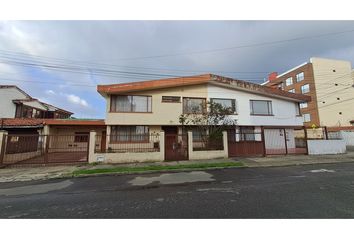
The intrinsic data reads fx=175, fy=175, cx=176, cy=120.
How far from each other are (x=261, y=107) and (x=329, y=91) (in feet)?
108

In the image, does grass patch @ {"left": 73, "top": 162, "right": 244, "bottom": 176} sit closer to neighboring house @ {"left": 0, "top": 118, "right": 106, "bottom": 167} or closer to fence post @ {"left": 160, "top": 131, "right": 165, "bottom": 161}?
fence post @ {"left": 160, "top": 131, "right": 165, "bottom": 161}

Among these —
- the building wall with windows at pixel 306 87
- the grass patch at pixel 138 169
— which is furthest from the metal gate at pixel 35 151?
the building wall with windows at pixel 306 87

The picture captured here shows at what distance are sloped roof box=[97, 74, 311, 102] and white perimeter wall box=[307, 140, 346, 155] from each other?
5.23m

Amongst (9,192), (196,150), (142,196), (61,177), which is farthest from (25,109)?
(142,196)

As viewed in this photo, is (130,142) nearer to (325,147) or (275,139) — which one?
(275,139)

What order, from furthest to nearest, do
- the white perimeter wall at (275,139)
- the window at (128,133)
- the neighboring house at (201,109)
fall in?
1. the white perimeter wall at (275,139)
2. the neighboring house at (201,109)
3. the window at (128,133)

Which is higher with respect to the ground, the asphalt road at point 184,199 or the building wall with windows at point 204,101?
the building wall with windows at point 204,101

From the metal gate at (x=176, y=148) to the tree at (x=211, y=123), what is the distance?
5.58ft

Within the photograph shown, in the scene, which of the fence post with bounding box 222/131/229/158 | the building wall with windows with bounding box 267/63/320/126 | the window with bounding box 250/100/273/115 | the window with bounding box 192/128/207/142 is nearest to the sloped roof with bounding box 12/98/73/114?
the window with bounding box 192/128/207/142

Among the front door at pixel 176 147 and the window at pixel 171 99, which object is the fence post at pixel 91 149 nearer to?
the front door at pixel 176 147

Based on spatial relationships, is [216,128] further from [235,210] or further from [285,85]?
[285,85]

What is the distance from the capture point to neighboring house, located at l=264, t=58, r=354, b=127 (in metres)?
38.0

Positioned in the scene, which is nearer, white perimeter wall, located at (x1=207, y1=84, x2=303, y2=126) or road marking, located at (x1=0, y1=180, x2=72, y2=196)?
road marking, located at (x1=0, y1=180, x2=72, y2=196)

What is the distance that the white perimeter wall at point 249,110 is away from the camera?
17141mm
